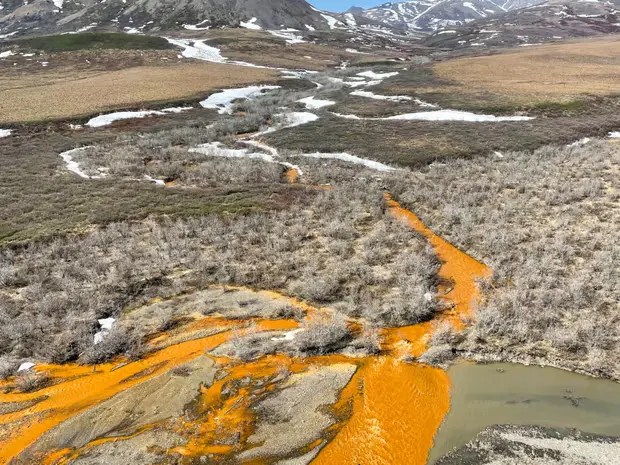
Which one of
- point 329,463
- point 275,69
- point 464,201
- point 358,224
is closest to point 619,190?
point 464,201

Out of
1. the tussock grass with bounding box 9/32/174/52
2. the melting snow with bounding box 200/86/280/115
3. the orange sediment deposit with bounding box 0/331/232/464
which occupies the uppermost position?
the tussock grass with bounding box 9/32/174/52

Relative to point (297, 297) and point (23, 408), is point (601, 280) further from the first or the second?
point (23, 408)

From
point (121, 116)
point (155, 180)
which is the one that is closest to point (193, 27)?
point (121, 116)

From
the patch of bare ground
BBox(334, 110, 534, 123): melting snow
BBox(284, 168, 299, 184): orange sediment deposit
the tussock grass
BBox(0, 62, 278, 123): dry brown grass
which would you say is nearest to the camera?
the patch of bare ground

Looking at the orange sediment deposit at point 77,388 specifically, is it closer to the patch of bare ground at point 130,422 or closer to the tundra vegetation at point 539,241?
the patch of bare ground at point 130,422

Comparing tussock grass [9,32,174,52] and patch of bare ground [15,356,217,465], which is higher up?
tussock grass [9,32,174,52]

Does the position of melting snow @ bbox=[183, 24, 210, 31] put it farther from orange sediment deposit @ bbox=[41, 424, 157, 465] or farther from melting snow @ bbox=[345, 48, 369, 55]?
orange sediment deposit @ bbox=[41, 424, 157, 465]

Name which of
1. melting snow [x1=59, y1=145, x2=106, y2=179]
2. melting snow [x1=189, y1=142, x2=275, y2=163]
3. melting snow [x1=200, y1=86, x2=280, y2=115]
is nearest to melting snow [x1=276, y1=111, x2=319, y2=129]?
melting snow [x1=200, y1=86, x2=280, y2=115]
